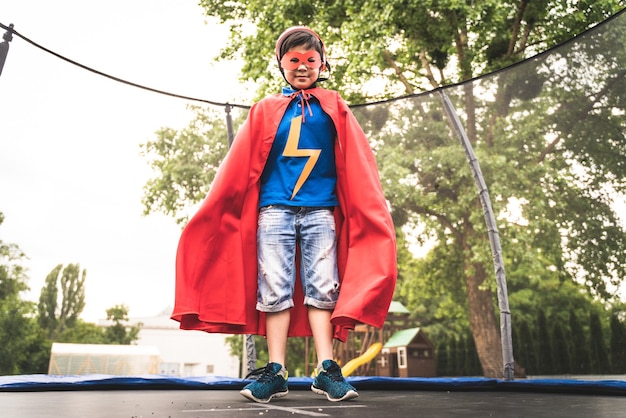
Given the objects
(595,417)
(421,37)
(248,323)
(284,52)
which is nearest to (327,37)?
(421,37)

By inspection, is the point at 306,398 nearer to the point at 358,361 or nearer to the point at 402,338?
the point at 358,361

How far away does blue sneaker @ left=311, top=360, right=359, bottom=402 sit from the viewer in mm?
1357

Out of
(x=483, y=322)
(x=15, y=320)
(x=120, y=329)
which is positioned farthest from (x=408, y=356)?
(x=15, y=320)

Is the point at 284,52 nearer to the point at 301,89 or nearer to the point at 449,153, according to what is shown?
the point at 301,89

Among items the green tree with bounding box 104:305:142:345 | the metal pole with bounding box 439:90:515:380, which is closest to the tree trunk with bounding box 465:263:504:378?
the metal pole with bounding box 439:90:515:380

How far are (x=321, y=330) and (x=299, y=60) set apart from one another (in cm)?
84

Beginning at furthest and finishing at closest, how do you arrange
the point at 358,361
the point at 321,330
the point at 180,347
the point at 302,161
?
the point at 358,361, the point at 180,347, the point at 302,161, the point at 321,330

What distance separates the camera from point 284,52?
1716mm

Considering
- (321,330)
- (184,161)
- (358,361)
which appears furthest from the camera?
(358,361)

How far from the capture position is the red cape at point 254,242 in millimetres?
1479

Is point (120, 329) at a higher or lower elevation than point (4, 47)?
lower

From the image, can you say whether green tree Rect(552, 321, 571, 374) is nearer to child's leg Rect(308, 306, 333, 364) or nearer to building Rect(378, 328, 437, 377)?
child's leg Rect(308, 306, 333, 364)

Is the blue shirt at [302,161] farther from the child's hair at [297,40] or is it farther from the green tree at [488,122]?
the green tree at [488,122]

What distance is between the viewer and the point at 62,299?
4117mm
